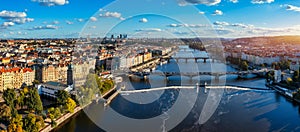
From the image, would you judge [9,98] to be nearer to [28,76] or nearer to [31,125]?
[31,125]

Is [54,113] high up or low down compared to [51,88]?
down

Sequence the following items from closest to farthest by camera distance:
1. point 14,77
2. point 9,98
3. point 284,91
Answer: point 9,98 < point 284,91 < point 14,77

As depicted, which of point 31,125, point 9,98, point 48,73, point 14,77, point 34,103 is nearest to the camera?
point 31,125

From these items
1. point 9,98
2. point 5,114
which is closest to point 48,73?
point 9,98

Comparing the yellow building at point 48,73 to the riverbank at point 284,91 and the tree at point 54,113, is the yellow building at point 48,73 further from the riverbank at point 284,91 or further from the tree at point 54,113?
the riverbank at point 284,91

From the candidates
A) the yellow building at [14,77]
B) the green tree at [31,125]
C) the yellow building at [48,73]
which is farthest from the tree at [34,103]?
the yellow building at [48,73]

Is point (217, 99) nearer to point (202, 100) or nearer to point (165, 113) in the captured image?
point (202, 100)

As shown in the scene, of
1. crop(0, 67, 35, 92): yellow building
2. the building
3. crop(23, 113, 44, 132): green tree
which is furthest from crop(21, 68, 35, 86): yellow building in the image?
crop(23, 113, 44, 132): green tree

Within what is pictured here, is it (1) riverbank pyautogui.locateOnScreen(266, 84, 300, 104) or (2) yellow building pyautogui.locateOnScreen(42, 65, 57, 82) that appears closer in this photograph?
(1) riverbank pyautogui.locateOnScreen(266, 84, 300, 104)

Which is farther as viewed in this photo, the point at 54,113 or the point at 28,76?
the point at 28,76

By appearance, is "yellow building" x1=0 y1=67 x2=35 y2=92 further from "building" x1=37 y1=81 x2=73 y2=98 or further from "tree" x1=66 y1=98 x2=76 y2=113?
"tree" x1=66 y1=98 x2=76 y2=113

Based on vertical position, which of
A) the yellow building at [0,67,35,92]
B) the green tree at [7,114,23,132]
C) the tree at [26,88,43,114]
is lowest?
the green tree at [7,114,23,132]
